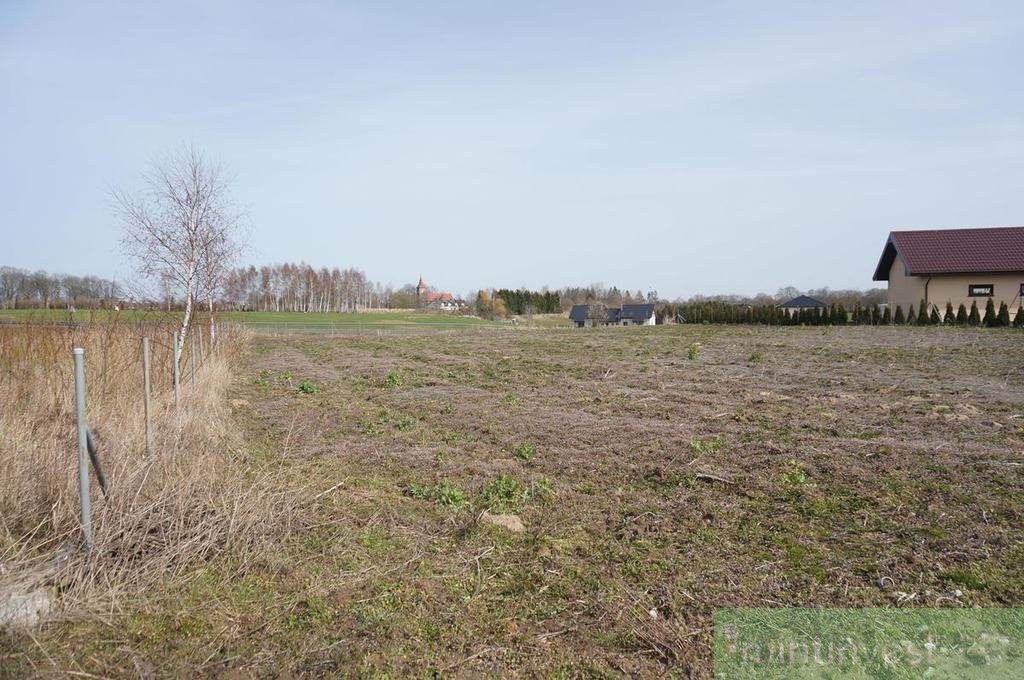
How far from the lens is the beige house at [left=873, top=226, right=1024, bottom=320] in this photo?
25844mm

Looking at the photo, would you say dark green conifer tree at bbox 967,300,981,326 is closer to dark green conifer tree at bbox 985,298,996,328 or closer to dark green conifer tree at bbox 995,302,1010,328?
dark green conifer tree at bbox 985,298,996,328

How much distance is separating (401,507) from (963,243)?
29951 mm

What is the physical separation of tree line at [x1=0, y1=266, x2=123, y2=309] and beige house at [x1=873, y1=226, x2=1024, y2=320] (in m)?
27.6

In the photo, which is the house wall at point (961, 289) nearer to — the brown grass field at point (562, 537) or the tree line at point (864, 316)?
the tree line at point (864, 316)

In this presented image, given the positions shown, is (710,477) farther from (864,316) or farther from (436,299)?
(436,299)

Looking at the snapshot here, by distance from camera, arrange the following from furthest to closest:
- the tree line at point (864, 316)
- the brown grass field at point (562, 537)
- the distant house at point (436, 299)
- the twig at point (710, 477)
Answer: the distant house at point (436, 299) < the tree line at point (864, 316) < the twig at point (710, 477) < the brown grass field at point (562, 537)

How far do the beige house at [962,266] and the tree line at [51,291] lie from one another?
27637 mm

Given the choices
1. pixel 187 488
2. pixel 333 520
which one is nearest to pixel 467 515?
pixel 333 520

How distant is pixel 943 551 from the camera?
3898 millimetres

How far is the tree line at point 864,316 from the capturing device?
23.2 m

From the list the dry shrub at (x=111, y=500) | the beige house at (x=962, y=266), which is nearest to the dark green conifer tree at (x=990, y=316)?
the beige house at (x=962, y=266)

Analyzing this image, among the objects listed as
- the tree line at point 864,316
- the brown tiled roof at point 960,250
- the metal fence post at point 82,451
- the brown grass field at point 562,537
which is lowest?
the brown grass field at point 562,537

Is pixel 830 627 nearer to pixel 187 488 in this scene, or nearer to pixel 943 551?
pixel 943 551

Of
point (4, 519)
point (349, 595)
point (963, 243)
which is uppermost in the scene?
point (963, 243)
